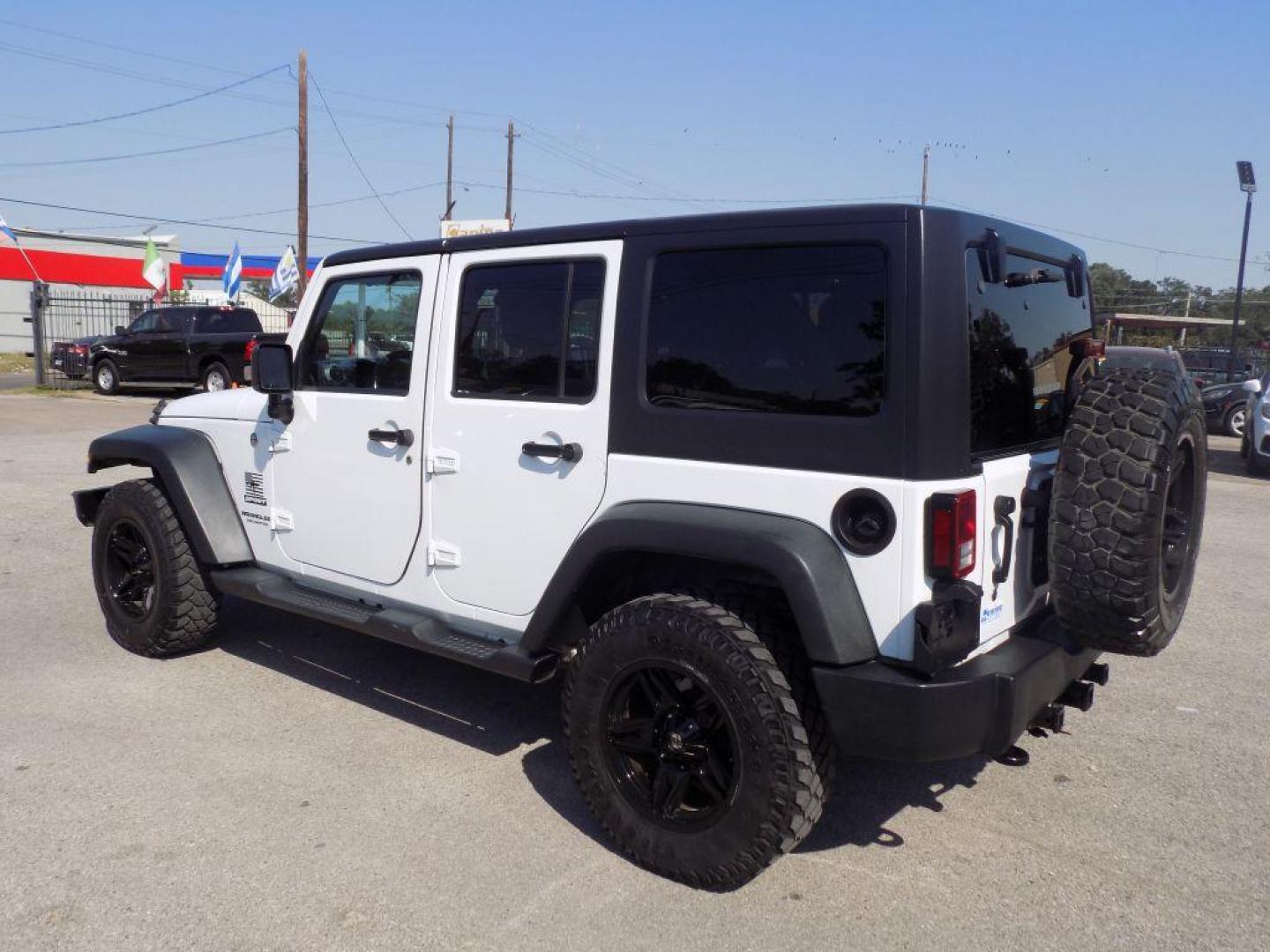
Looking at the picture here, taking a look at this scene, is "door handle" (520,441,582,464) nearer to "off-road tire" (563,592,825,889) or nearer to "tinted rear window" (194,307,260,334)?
"off-road tire" (563,592,825,889)

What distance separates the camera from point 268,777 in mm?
3955

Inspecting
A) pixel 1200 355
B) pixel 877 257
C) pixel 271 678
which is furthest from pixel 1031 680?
pixel 1200 355

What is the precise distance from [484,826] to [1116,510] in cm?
223

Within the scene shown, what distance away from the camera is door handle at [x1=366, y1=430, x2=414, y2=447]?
13.5ft

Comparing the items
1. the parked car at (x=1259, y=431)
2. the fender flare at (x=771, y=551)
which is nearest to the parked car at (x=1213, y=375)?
the parked car at (x=1259, y=431)

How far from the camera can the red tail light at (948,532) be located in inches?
112

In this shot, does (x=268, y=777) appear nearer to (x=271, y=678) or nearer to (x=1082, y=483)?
(x=271, y=678)

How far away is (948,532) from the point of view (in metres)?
2.86

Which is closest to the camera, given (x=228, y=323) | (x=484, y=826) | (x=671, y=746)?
(x=671, y=746)

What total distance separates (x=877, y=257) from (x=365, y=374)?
2.31m

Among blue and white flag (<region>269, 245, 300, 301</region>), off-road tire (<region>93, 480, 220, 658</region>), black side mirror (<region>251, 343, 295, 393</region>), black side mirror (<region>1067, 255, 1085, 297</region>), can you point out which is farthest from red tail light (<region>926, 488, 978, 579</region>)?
blue and white flag (<region>269, 245, 300, 301</region>)

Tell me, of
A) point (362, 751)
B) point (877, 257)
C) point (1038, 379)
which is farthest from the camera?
point (362, 751)

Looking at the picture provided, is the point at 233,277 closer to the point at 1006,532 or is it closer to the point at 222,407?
the point at 222,407

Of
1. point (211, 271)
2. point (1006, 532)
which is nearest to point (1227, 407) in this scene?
point (1006, 532)
